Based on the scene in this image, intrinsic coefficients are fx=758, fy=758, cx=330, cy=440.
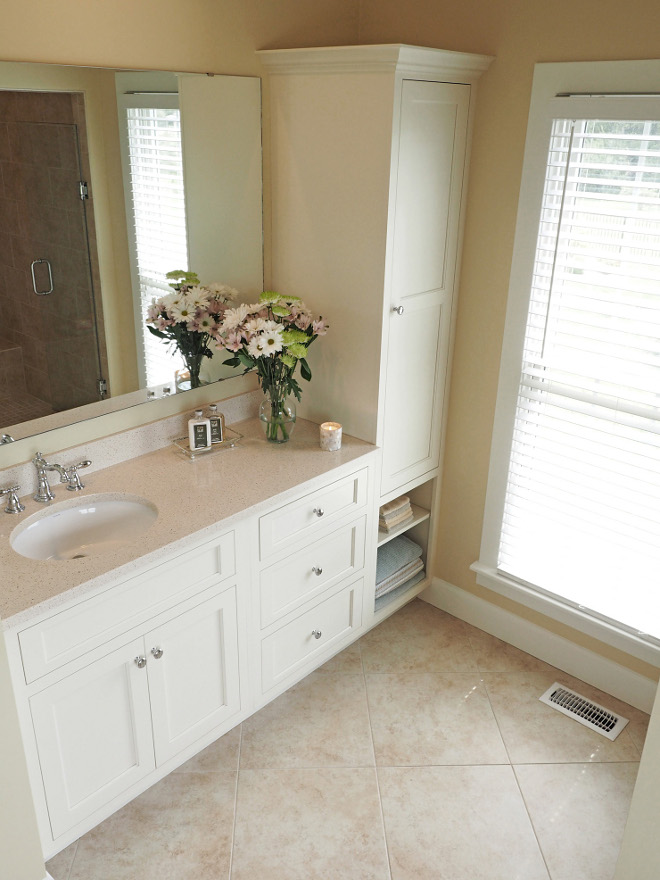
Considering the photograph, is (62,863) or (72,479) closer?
(62,863)

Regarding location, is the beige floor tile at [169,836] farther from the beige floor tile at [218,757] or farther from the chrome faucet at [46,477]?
the chrome faucet at [46,477]

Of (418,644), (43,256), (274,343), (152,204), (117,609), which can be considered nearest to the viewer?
(117,609)

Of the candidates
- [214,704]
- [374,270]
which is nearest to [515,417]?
[374,270]

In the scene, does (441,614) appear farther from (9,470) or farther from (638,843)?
(9,470)

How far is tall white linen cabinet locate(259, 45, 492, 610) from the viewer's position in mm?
2270

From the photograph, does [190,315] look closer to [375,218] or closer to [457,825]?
[375,218]

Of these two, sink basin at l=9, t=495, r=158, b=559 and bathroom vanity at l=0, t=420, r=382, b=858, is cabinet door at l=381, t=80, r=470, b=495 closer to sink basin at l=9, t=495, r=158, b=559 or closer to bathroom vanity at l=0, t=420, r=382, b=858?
bathroom vanity at l=0, t=420, r=382, b=858

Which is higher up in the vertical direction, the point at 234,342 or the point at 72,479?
the point at 234,342

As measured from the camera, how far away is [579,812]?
2.29m

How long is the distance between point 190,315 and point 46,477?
2.22ft

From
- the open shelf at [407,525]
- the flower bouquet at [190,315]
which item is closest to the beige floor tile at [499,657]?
the open shelf at [407,525]

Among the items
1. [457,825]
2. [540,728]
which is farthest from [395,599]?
[457,825]

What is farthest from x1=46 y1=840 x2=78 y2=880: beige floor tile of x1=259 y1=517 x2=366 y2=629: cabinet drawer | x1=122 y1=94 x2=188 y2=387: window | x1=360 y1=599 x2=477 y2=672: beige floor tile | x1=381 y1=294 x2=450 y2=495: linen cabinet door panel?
x1=381 y1=294 x2=450 y2=495: linen cabinet door panel

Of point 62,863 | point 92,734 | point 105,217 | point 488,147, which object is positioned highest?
point 488,147
